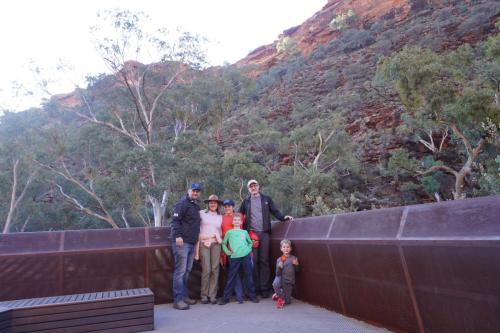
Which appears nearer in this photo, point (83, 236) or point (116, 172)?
point (83, 236)

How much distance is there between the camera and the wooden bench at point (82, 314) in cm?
323

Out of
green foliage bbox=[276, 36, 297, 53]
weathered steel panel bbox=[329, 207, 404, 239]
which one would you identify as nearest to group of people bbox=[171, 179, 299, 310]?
weathered steel panel bbox=[329, 207, 404, 239]

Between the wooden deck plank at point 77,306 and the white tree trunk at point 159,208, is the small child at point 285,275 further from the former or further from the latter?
the white tree trunk at point 159,208

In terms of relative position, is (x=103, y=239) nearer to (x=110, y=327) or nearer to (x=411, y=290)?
(x=110, y=327)

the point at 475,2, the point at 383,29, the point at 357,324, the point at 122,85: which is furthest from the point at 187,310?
the point at 383,29

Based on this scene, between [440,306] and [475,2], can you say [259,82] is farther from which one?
[440,306]

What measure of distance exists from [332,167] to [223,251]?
1823cm

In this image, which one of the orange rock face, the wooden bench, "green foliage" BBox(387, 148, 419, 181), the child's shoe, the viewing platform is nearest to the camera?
the viewing platform

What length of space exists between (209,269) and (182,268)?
0.35 m

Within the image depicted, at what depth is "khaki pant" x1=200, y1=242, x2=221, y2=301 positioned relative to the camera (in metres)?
4.92

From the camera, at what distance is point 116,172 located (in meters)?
18.2

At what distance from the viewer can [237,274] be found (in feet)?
16.2

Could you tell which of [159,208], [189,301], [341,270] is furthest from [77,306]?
[159,208]

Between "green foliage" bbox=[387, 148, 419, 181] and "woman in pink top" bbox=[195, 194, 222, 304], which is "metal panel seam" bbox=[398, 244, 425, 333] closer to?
"woman in pink top" bbox=[195, 194, 222, 304]
